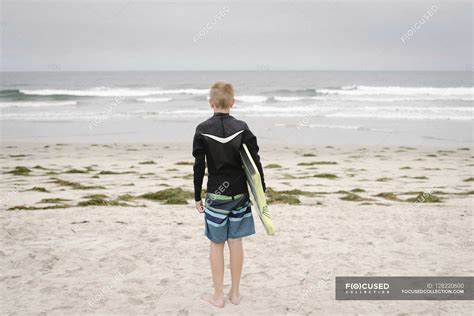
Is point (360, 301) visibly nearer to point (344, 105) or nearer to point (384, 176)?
point (384, 176)

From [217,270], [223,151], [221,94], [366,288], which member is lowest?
[366,288]

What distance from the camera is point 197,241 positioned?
5.46 m

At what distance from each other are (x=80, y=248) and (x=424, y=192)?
6137 millimetres

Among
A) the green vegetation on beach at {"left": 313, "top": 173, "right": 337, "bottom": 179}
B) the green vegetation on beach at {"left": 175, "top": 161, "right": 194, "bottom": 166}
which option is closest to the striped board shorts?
the green vegetation on beach at {"left": 313, "top": 173, "right": 337, "bottom": 179}

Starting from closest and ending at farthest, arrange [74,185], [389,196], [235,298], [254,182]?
[254,182]
[235,298]
[389,196]
[74,185]

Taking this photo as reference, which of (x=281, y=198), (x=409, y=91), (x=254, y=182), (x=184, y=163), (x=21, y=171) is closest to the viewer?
(x=254, y=182)

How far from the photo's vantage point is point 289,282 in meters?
4.32

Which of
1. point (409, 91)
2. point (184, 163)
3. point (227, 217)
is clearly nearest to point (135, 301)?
point (227, 217)

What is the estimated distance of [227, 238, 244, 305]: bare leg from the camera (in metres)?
3.76

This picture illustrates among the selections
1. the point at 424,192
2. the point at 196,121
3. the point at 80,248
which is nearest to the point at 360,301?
the point at 80,248

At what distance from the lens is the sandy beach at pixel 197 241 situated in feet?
13.0

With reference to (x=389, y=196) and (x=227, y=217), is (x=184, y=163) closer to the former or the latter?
(x=389, y=196)

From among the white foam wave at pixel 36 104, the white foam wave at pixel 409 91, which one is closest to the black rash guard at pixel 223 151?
the white foam wave at pixel 36 104

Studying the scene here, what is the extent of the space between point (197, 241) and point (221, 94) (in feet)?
7.91
